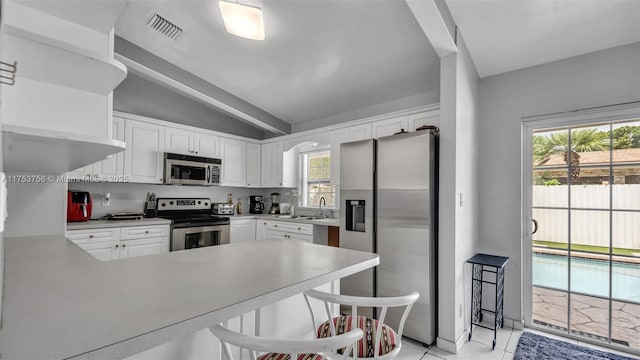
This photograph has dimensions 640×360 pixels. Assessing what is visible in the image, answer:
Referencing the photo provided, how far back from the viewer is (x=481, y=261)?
8.77ft

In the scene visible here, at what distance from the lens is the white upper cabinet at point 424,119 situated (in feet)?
9.62

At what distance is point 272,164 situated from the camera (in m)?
4.82

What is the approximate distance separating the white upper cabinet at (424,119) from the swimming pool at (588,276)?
1.59 metres

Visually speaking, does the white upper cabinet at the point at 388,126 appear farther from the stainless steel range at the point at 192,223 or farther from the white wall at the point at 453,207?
the stainless steel range at the point at 192,223

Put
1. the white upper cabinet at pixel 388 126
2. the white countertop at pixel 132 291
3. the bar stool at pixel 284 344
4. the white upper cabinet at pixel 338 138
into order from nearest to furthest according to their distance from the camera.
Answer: the white countertop at pixel 132 291, the bar stool at pixel 284 344, the white upper cabinet at pixel 388 126, the white upper cabinet at pixel 338 138


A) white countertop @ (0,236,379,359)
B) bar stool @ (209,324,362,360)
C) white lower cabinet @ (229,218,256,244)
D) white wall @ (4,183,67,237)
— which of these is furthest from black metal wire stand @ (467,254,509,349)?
white wall @ (4,183,67,237)

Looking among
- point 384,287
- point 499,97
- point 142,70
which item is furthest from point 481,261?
point 142,70

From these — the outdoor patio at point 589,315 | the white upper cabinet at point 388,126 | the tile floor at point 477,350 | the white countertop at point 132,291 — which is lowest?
the tile floor at point 477,350

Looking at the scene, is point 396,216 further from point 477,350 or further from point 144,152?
point 144,152

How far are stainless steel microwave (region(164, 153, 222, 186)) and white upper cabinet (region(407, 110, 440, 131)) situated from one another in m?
2.83

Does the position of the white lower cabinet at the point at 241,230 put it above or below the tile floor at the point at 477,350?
above

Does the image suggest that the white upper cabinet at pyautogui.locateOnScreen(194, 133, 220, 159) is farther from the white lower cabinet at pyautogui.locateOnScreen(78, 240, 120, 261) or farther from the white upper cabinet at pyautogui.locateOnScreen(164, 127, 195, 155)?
the white lower cabinet at pyautogui.locateOnScreen(78, 240, 120, 261)

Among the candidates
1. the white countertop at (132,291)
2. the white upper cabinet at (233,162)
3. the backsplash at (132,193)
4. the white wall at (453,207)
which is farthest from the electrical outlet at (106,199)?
the white wall at (453,207)

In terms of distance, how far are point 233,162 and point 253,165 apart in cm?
36
